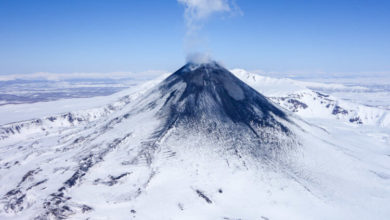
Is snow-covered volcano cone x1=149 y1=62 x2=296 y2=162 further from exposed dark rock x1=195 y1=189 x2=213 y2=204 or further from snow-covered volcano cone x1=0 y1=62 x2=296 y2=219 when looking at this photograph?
exposed dark rock x1=195 y1=189 x2=213 y2=204

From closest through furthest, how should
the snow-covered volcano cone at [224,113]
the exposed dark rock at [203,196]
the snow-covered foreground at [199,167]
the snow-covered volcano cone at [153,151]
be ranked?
the snow-covered foreground at [199,167] → the exposed dark rock at [203,196] → the snow-covered volcano cone at [153,151] → the snow-covered volcano cone at [224,113]

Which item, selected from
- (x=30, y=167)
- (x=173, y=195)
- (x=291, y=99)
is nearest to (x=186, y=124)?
(x=173, y=195)

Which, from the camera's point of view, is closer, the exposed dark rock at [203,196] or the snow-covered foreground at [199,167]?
the snow-covered foreground at [199,167]

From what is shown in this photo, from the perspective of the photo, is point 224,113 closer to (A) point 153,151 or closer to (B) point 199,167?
(B) point 199,167

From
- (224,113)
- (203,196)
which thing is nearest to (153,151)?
(203,196)

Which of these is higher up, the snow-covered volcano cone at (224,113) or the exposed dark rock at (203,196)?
the snow-covered volcano cone at (224,113)

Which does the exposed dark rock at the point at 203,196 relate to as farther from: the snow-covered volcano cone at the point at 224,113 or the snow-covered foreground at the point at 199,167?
the snow-covered volcano cone at the point at 224,113

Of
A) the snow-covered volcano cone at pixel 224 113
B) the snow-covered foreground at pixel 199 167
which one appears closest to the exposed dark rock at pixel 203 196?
the snow-covered foreground at pixel 199 167

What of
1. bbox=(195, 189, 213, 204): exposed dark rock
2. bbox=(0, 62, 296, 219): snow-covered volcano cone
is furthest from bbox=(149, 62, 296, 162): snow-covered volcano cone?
bbox=(195, 189, 213, 204): exposed dark rock

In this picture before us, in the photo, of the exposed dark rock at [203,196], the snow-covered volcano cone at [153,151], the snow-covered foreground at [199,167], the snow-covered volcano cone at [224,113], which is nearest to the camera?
the snow-covered foreground at [199,167]
